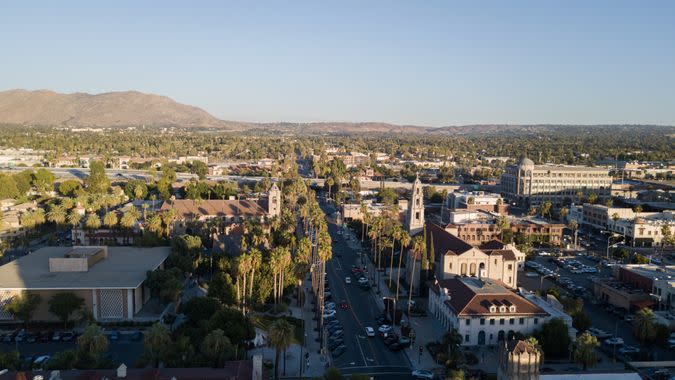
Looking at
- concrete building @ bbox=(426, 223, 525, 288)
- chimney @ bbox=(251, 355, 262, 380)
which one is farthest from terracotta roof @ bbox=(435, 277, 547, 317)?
chimney @ bbox=(251, 355, 262, 380)

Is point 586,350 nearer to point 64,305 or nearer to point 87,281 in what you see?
point 64,305

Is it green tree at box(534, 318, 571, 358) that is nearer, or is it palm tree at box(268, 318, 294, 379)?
palm tree at box(268, 318, 294, 379)

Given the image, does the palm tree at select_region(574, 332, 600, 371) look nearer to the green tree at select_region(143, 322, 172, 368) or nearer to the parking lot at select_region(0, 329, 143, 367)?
the green tree at select_region(143, 322, 172, 368)

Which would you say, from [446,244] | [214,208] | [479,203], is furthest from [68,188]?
[446,244]

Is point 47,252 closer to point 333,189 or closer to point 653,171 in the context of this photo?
point 333,189

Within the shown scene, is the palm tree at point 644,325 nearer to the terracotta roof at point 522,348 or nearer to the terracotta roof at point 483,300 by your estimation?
the terracotta roof at point 483,300

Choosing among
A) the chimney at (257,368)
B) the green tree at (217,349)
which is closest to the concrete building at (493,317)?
the green tree at (217,349)
